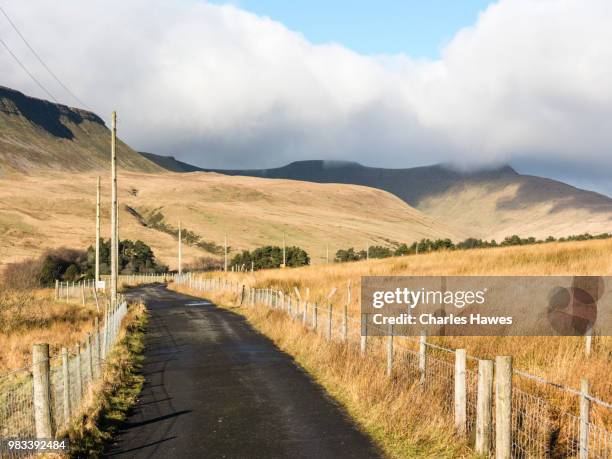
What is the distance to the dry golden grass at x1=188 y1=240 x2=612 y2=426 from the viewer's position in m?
10.6

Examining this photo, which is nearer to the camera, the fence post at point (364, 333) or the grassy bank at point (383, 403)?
the grassy bank at point (383, 403)

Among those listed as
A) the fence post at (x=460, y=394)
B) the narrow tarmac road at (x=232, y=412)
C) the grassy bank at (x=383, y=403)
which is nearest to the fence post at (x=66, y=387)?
the narrow tarmac road at (x=232, y=412)

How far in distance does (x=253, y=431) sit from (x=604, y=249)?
20.2 meters

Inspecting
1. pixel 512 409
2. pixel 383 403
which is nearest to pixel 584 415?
pixel 512 409

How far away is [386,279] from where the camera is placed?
29.0 meters

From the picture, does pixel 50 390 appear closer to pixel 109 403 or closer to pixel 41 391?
pixel 41 391

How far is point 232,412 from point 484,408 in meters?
5.16

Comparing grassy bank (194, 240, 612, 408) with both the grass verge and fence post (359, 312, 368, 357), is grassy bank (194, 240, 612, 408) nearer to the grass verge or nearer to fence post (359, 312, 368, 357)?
fence post (359, 312, 368, 357)

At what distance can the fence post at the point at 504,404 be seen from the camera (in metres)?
7.91

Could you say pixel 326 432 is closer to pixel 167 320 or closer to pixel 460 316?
pixel 460 316

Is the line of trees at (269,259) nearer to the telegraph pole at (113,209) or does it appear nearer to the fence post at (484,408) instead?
the telegraph pole at (113,209)

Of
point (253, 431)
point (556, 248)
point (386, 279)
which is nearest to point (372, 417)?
→ point (253, 431)

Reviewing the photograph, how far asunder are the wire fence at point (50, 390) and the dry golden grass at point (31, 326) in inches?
144

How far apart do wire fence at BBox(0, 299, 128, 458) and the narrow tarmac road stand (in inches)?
39.5
